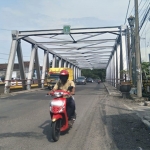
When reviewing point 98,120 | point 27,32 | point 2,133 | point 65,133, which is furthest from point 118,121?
point 27,32

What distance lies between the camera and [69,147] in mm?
5074

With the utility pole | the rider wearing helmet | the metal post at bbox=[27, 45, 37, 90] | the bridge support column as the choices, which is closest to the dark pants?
the rider wearing helmet

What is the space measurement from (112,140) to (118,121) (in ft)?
8.01

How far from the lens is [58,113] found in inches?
224

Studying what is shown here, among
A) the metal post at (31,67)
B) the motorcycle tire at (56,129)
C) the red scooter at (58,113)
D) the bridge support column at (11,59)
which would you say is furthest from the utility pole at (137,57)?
the metal post at (31,67)

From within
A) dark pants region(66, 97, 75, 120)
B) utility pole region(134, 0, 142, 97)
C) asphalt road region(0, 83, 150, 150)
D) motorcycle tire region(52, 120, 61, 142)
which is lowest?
asphalt road region(0, 83, 150, 150)

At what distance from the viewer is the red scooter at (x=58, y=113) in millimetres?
5533

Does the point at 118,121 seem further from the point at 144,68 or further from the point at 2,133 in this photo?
the point at 144,68

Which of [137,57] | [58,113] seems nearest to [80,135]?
[58,113]

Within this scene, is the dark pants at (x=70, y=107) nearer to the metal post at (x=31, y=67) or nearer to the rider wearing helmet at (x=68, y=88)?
the rider wearing helmet at (x=68, y=88)

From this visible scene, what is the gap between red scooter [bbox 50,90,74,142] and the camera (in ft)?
18.2

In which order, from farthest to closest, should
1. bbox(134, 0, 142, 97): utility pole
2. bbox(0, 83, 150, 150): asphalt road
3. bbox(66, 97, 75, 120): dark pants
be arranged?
bbox(134, 0, 142, 97): utility pole → bbox(66, 97, 75, 120): dark pants → bbox(0, 83, 150, 150): asphalt road

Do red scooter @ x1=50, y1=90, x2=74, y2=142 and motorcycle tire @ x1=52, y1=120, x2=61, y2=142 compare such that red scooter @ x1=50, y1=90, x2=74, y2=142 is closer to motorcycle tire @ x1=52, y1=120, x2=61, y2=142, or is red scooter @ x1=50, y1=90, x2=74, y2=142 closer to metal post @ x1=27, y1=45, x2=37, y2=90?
motorcycle tire @ x1=52, y1=120, x2=61, y2=142

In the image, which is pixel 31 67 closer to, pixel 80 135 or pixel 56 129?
pixel 80 135
